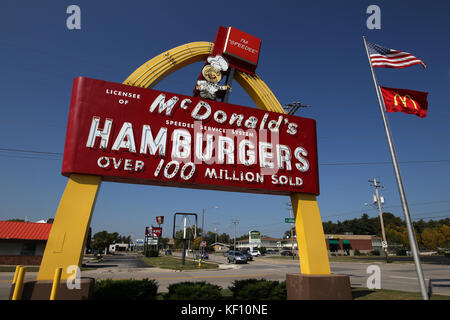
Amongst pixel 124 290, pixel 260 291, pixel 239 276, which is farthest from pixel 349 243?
pixel 124 290

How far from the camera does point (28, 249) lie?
31.3m

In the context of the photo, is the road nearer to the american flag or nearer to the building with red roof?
the building with red roof

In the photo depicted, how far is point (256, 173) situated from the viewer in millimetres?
10781

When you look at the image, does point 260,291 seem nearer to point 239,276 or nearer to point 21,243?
point 239,276

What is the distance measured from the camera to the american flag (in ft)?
37.5

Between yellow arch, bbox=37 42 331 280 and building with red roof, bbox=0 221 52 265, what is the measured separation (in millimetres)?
28398

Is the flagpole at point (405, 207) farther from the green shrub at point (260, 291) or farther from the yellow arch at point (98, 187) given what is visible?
the green shrub at point (260, 291)

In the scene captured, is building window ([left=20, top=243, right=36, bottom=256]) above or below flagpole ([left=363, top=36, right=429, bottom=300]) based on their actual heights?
below

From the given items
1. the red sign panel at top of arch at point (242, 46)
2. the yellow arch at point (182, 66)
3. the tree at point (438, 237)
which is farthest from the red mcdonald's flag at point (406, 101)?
the tree at point (438, 237)

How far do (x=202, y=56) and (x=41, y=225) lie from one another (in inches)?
1242

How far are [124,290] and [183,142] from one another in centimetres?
552

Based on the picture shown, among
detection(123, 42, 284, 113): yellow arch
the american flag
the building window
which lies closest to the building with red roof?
the building window
